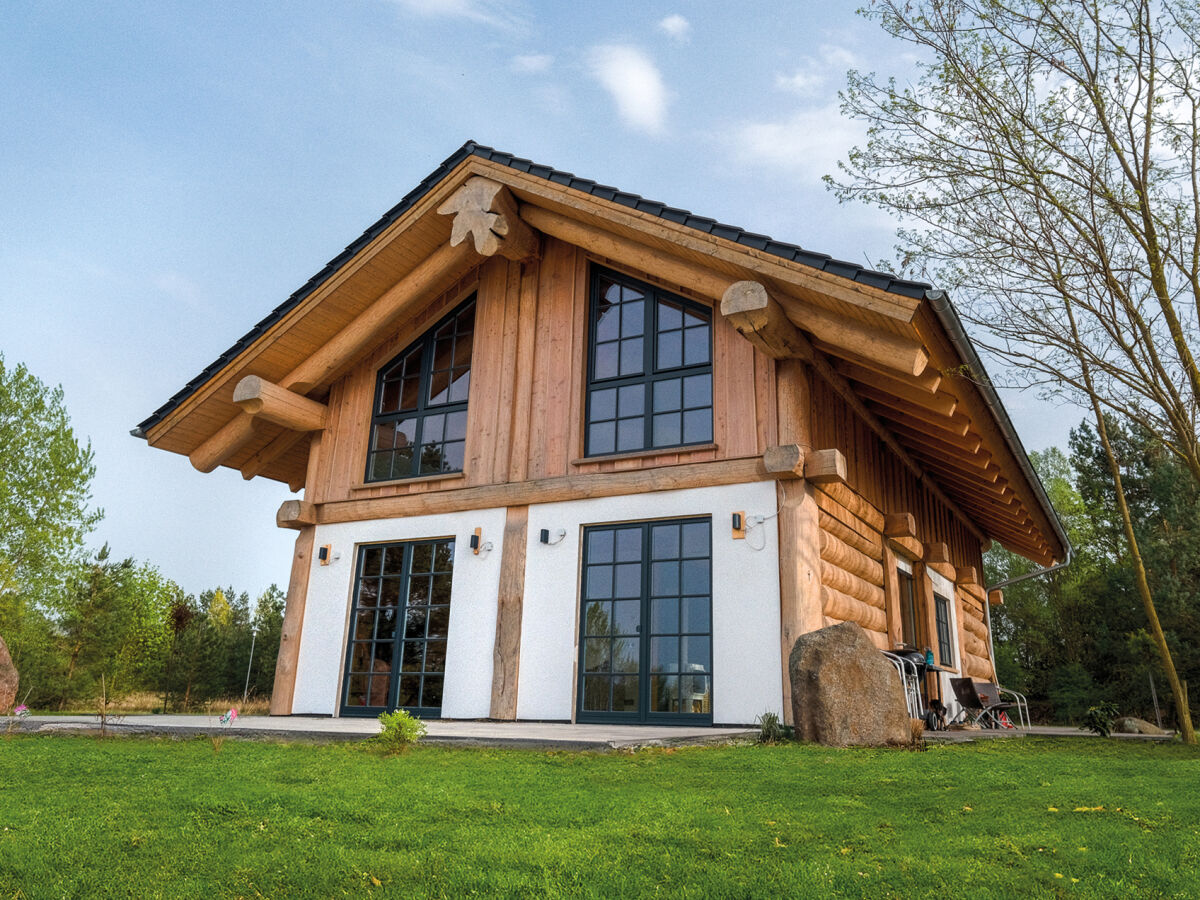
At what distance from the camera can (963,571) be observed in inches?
587

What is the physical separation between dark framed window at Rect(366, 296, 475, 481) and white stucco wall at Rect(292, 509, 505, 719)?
758 millimetres

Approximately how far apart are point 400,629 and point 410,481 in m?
Result: 1.77

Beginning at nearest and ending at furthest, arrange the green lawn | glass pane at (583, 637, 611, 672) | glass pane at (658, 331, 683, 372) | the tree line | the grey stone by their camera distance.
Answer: the green lawn → glass pane at (583, 637, 611, 672) → glass pane at (658, 331, 683, 372) → the grey stone → the tree line

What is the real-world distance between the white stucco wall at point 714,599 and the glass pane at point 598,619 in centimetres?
12

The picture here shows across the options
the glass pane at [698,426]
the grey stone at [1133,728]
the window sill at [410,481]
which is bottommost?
the grey stone at [1133,728]

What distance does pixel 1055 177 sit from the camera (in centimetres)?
721

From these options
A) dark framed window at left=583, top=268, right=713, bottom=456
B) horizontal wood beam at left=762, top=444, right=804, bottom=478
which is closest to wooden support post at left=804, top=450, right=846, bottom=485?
horizontal wood beam at left=762, top=444, right=804, bottom=478

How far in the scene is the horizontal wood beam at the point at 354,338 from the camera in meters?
10.6

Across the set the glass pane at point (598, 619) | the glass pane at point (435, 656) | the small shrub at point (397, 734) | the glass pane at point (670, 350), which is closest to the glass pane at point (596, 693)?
the glass pane at point (598, 619)

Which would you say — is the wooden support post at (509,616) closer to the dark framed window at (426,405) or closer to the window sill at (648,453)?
the window sill at (648,453)

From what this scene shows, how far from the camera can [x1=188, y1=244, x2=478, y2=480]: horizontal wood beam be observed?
34.9 feet

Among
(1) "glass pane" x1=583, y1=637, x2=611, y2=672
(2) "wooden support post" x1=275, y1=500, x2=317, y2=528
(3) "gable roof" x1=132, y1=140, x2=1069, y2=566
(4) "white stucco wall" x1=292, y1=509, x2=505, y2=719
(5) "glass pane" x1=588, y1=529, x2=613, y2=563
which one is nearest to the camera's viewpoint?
(3) "gable roof" x1=132, y1=140, x2=1069, y2=566

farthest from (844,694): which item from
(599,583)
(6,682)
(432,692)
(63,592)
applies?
(63,592)

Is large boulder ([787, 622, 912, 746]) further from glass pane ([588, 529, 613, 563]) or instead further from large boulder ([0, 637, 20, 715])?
large boulder ([0, 637, 20, 715])
